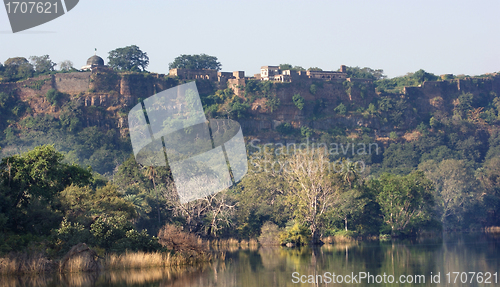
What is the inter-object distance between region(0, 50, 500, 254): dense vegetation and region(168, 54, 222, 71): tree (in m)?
0.31

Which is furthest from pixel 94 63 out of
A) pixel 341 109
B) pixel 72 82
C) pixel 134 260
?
pixel 134 260

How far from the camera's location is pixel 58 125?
78812 millimetres

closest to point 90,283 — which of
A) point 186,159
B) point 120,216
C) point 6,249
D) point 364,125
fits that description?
point 6,249

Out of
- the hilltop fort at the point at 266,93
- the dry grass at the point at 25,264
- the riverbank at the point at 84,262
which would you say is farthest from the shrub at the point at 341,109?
the dry grass at the point at 25,264

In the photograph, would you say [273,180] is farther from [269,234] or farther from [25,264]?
[25,264]

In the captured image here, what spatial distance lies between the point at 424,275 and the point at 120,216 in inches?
499

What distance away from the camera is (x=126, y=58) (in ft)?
300

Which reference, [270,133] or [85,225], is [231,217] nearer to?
[85,225]

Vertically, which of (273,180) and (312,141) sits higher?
(312,141)

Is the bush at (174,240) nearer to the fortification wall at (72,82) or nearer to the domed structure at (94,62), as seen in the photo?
the fortification wall at (72,82)

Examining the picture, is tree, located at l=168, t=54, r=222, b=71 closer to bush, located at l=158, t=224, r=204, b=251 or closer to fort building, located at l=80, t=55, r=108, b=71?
fort building, located at l=80, t=55, r=108, b=71

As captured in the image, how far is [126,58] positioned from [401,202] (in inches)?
A: 2097

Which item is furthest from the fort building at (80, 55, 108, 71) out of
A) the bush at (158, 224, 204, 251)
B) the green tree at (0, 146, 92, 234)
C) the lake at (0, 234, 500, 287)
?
the bush at (158, 224, 204, 251)

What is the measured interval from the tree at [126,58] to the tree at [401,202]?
49936 millimetres
